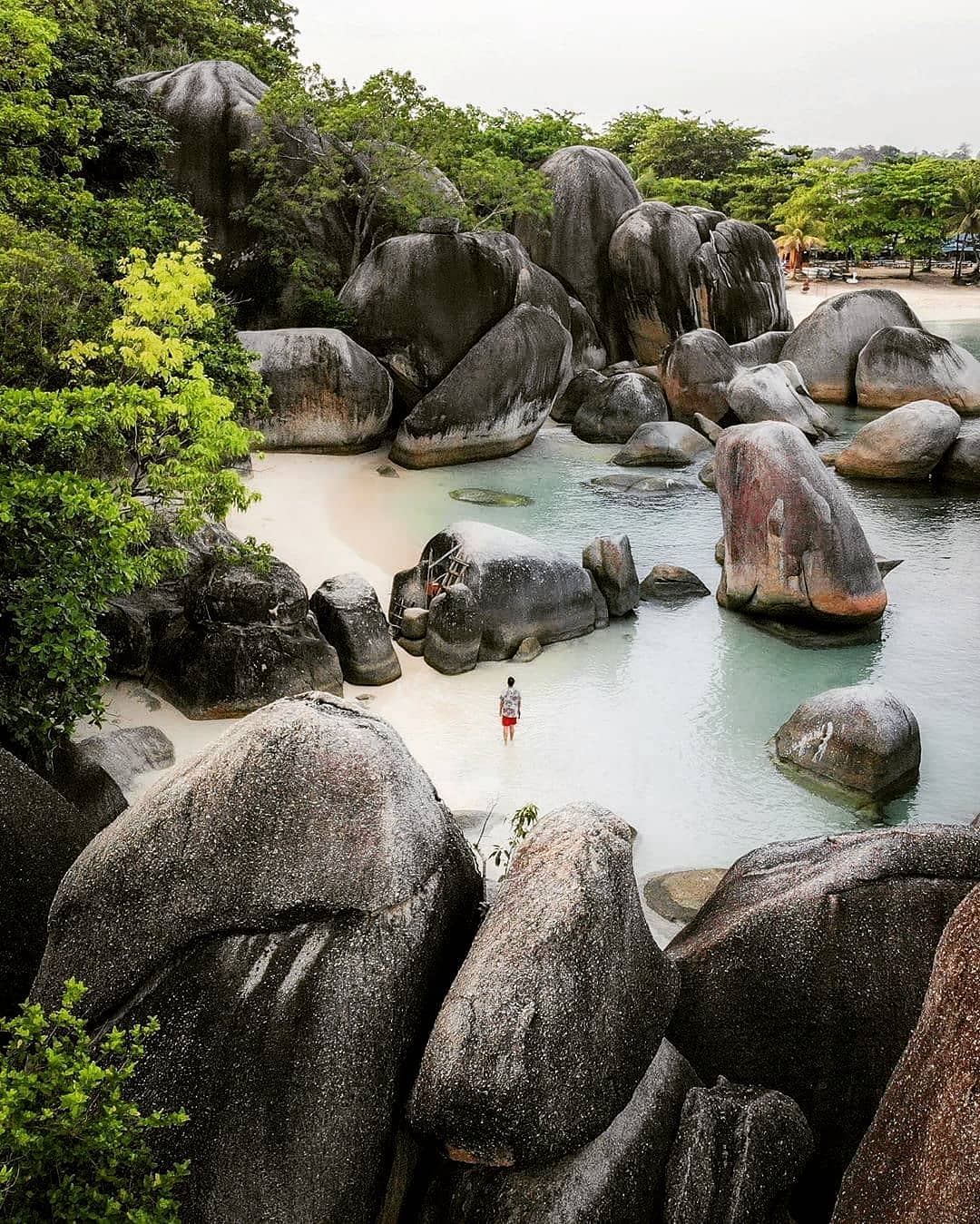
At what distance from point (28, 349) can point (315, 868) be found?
8.05m

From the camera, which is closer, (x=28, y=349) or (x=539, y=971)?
(x=539, y=971)

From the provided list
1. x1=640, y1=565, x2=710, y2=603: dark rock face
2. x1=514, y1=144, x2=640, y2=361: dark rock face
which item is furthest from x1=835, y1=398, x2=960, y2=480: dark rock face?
x1=514, y1=144, x2=640, y2=361: dark rock face

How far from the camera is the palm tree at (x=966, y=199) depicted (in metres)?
46.4

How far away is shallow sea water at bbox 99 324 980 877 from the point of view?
36.5ft

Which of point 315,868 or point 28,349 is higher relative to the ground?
point 28,349

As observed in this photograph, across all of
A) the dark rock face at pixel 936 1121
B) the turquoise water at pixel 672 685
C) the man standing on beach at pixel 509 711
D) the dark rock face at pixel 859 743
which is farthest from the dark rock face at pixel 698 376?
the dark rock face at pixel 936 1121

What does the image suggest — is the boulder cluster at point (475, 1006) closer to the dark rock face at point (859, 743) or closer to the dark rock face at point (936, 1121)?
the dark rock face at point (936, 1121)

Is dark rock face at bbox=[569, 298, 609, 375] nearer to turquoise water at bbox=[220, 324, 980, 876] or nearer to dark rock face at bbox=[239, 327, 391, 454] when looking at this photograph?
dark rock face at bbox=[239, 327, 391, 454]

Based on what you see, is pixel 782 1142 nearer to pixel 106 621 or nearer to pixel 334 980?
pixel 334 980

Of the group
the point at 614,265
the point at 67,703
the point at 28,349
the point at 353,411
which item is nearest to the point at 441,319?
the point at 353,411

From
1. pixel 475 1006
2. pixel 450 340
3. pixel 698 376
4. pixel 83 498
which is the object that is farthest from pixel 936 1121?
pixel 698 376

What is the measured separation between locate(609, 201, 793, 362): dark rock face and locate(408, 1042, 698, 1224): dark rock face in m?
29.2

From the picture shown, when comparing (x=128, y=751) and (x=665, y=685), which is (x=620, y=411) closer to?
(x=665, y=685)

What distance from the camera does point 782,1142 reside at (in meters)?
5.35
